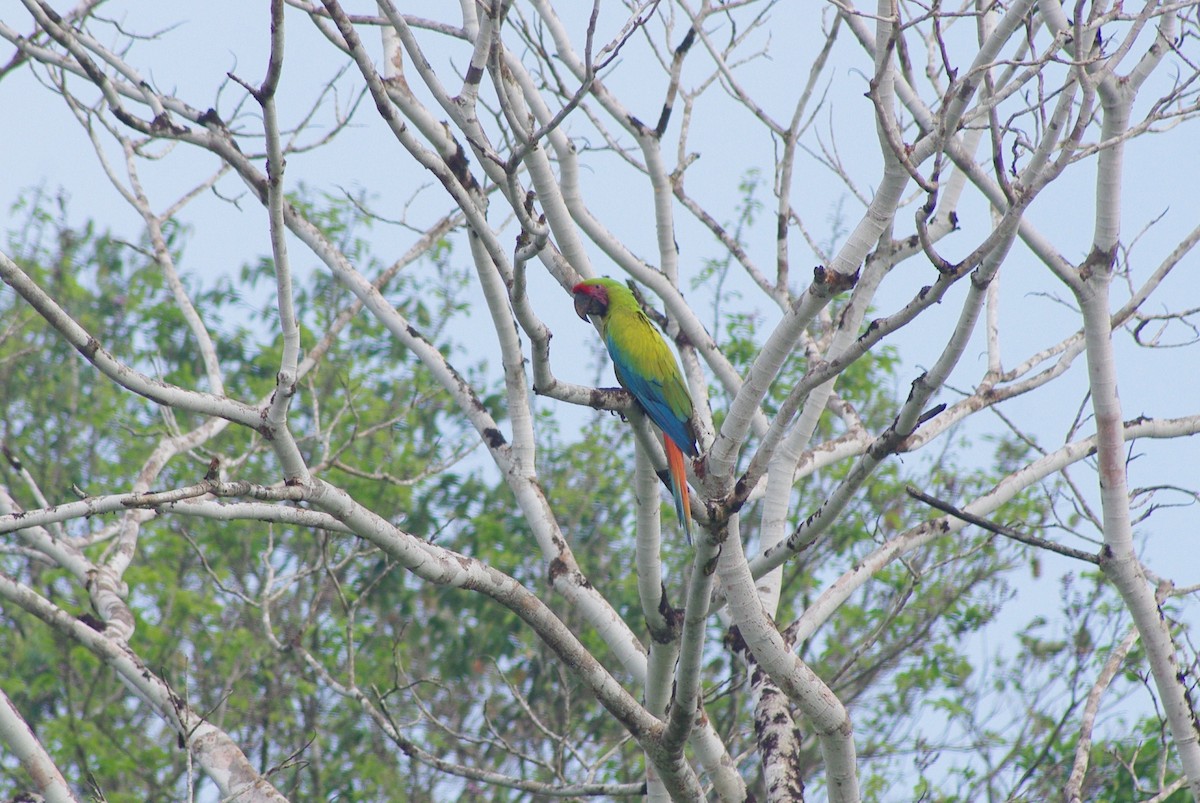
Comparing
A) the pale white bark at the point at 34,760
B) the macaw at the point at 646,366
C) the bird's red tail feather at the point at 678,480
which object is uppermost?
the macaw at the point at 646,366

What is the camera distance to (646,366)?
479 cm

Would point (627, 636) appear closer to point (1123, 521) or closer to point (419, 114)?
point (1123, 521)

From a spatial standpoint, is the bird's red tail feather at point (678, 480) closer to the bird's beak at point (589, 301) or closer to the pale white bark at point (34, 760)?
the bird's beak at point (589, 301)

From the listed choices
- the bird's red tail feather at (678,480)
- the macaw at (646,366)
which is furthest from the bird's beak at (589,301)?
the bird's red tail feather at (678,480)

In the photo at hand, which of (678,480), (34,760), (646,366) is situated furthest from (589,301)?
(34,760)

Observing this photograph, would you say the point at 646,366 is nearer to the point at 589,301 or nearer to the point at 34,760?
the point at 589,301

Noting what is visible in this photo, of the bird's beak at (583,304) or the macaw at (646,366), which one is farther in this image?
the bird's beak at (583,304)

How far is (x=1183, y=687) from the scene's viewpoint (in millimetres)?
4312

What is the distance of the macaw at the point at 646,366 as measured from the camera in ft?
13.9

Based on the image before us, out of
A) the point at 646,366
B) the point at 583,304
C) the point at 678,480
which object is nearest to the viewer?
the point at 678,480

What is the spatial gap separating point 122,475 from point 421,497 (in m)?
3.00

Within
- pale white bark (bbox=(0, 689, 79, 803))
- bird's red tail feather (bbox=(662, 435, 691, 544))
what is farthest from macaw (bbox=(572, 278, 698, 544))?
pale white bark (bbox=(0, 689, 79, 803))

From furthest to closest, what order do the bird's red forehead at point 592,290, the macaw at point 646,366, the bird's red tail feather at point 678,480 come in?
the bird's red forehead at point 592,290, the macaw at point 646,366, the bird's red tail feather at point 678,480

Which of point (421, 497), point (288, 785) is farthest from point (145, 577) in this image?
point (421, 497)
